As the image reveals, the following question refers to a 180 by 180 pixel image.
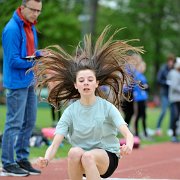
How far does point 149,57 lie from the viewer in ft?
162

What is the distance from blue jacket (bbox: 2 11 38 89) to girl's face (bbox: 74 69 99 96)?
1.65 meters

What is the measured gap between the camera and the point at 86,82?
5.53m

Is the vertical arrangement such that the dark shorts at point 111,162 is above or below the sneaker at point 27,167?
above

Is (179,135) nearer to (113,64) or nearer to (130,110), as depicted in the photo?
(130,110)

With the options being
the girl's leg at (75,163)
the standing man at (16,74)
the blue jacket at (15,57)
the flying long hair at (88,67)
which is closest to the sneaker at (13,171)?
A: the standing man at (16,74)

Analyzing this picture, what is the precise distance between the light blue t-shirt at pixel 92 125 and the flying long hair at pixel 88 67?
43 centimetres

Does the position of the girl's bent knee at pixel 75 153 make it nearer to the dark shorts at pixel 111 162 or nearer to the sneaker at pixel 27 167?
the dark shorts at pixel 111 162

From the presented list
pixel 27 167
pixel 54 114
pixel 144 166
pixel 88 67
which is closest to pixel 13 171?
pixel 27 167

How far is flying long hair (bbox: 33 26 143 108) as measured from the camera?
601 centimetres

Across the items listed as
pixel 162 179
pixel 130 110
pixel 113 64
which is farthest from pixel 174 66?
pixel 113 64

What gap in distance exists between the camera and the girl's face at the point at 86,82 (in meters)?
5.52

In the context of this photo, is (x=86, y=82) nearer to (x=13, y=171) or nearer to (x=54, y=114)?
(x=13, y=171)

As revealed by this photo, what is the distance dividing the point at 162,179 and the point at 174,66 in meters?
7.05

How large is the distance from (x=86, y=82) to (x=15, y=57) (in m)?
1.85
